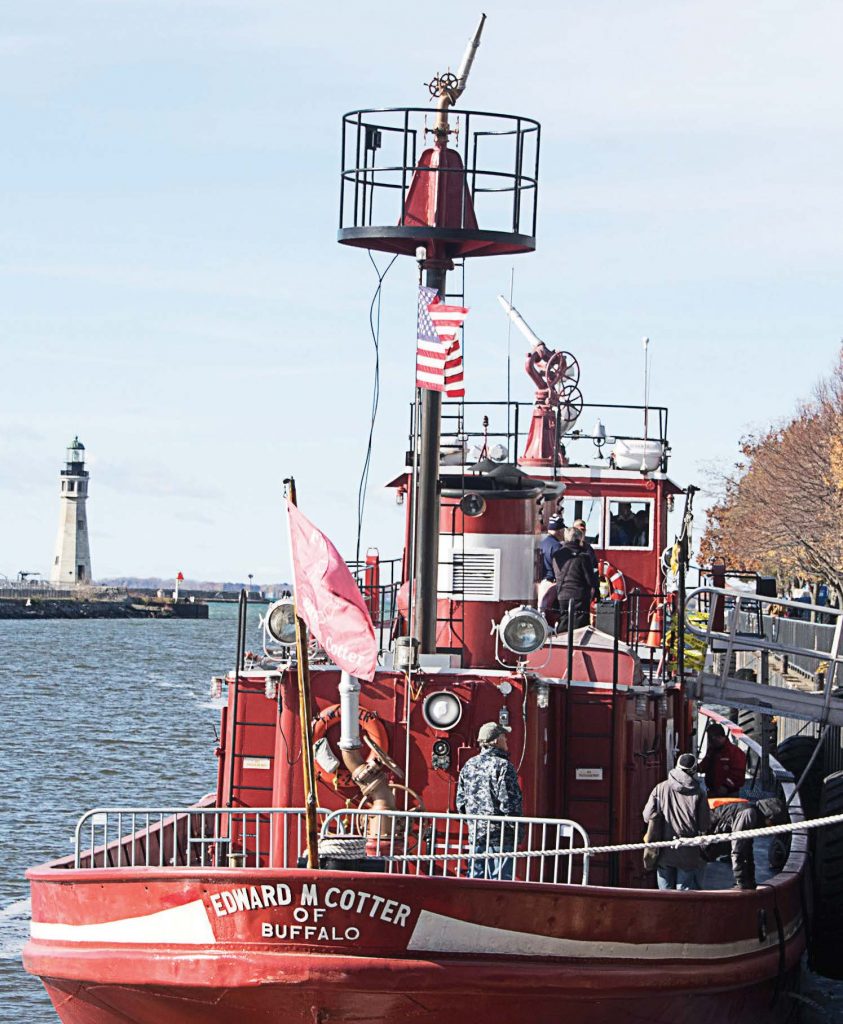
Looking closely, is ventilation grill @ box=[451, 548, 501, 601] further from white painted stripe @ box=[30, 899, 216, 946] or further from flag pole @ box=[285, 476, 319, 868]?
white painted stripe @ box=[30, 899, 216, 946]

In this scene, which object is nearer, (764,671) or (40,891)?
(40,891)

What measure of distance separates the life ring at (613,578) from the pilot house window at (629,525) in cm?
38

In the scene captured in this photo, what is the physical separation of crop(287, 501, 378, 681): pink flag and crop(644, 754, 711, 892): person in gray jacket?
3.87 meters

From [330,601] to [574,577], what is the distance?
694cm

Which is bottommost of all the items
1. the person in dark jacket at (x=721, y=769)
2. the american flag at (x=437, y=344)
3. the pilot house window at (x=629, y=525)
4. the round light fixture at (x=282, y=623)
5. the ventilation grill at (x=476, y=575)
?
the person in dark jacket at (x=721, y=769)

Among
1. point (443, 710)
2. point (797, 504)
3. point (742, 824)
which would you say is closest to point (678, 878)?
point (742, 824)

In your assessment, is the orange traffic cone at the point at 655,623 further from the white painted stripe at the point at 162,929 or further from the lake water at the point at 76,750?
the white painted stripe at the point at 162,929

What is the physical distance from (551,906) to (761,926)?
3.43 meters

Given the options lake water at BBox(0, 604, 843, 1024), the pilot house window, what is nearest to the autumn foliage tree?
lake water at BBox(0, 604, 843, 1024)

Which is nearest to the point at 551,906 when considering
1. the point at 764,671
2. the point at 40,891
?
the point at 40,891

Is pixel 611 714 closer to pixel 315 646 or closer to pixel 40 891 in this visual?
pixel 315 646

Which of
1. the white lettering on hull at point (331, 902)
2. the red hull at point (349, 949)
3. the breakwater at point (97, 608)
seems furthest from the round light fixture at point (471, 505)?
the breakwater at point (97, 608)

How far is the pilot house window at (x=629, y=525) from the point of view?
2425 cm

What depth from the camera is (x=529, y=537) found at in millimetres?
17531
